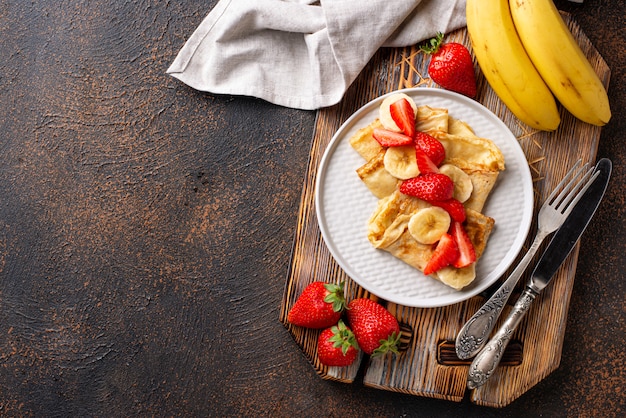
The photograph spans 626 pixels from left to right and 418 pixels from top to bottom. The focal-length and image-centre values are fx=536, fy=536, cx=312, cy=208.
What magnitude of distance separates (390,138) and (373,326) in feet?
2.23

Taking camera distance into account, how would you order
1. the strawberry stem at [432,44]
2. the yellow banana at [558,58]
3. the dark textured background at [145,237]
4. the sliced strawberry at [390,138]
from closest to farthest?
the yellow banana at [558,58] → the sliced strawberry at [390,138] → the strawberry stem at [432,44] → the dark textured background at [145,237]

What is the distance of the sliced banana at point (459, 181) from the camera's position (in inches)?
74.7

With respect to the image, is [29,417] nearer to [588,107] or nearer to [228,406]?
[228,406]

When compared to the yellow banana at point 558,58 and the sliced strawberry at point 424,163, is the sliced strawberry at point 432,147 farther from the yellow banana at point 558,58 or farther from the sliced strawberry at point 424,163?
the yellow banana at point 558,58

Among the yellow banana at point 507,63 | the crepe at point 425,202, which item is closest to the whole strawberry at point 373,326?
the crepe at point 425,202

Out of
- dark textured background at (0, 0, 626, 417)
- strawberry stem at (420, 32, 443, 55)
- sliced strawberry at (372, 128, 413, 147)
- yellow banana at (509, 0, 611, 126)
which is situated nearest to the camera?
yellow banana at (509, 0, 611, 126)

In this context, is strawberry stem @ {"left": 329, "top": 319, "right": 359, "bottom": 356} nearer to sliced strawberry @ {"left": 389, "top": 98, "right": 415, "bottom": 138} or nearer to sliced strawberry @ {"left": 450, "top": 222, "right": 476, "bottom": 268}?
sliced strawberry @ {"left": 450, "top": 222, "right": 476, "bottom": 268}

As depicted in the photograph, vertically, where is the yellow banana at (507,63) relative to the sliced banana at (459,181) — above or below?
above

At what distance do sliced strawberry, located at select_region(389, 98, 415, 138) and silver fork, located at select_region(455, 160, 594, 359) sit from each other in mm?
589

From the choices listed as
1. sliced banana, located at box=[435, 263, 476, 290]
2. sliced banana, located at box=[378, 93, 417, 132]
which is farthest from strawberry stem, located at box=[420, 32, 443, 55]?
sliced banana, located at box=[435, 263, 476, 290]

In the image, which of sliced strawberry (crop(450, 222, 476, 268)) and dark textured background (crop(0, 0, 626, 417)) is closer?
sliced strawberry (crop(450, 222, 476, 268))

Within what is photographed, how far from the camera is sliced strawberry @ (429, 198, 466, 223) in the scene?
1879 millimetres

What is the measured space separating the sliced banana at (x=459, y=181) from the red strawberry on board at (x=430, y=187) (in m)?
0.03

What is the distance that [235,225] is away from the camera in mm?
2178
